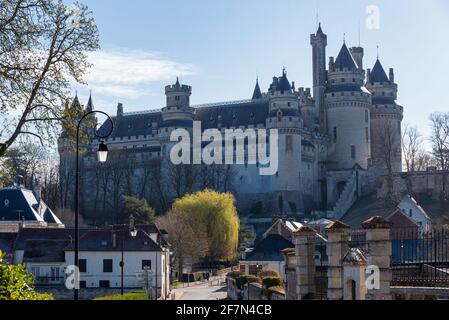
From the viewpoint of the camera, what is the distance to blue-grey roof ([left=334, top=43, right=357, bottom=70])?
287 ft

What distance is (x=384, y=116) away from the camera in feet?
296

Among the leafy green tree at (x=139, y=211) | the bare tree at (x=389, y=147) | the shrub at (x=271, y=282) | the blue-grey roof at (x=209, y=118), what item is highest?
the blue-grey roof at (x=209, y=118)

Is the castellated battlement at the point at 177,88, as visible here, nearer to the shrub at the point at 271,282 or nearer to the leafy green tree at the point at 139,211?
the leafy green tree at the point at 139,211

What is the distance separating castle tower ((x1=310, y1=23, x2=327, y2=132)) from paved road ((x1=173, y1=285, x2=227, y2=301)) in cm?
4396

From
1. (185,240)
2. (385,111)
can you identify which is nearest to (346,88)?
(385,111)

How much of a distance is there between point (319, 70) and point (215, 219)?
103 ft

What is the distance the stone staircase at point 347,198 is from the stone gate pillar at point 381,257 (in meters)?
61.4

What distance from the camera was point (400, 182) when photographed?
79.4 meters

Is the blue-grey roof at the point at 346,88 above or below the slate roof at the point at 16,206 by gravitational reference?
above

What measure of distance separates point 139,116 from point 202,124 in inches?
462

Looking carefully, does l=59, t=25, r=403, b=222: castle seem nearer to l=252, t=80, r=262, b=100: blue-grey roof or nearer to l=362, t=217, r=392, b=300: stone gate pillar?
l=252, t=80, r=262, b=100: blue-grey roof

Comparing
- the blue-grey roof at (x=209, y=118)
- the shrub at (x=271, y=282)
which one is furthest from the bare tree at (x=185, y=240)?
the shrub at (x=271, y=282)

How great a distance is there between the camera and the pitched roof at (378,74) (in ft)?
305

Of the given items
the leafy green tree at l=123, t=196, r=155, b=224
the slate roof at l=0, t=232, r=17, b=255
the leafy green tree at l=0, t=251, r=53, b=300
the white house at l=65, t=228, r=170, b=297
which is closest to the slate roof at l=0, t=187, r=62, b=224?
the leafy green tree at l=123, t=196, r=155, b=224
